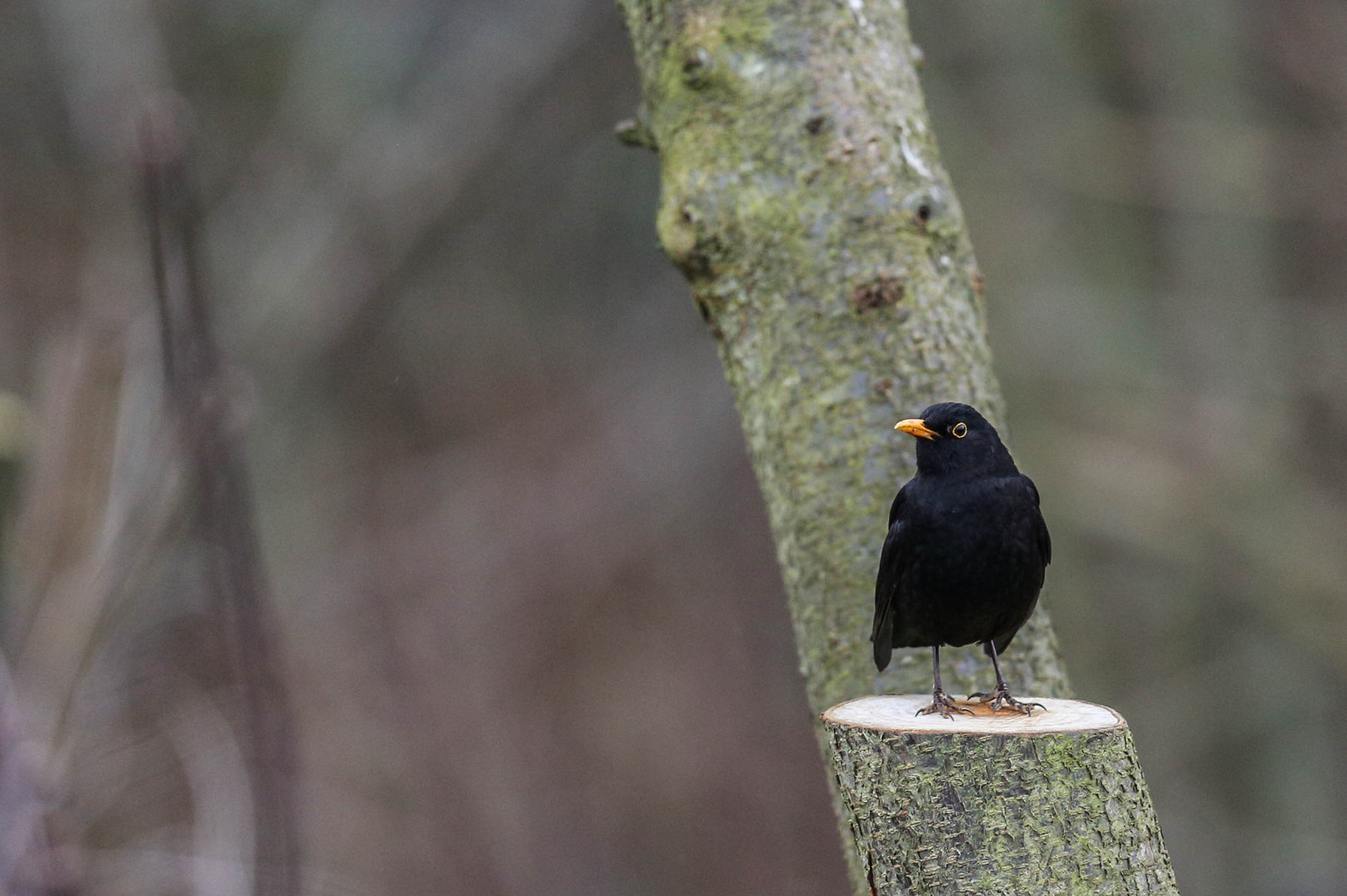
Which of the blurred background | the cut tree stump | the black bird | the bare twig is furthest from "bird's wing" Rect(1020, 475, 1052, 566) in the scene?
the blurred background

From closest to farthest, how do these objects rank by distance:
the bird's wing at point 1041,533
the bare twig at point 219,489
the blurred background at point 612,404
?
1. the bare twig at point 219,489
2. the bird's wing at point 1041,533
3. the blurred background at point 612,404

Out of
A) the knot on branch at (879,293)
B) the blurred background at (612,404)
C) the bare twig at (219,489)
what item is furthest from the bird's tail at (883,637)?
the blurred background at (612,404)

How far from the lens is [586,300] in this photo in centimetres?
873

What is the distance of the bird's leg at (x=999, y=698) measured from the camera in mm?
2008

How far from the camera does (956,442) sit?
2.16 meters

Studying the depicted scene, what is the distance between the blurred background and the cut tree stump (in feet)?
17.1

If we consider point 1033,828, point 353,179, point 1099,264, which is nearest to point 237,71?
point 353,179

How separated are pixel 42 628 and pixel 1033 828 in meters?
1.62

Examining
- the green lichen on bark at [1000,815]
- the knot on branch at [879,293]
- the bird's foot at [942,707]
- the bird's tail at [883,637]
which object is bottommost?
the green lichen on bark at [1000,815]

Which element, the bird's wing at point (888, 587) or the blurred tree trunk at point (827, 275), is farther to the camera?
the blurred tree trunk at point (827, 275)

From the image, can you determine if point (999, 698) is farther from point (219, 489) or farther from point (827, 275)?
point (219, 489)

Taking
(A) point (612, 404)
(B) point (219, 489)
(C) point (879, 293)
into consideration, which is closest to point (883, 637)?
(C) point (879, 293)

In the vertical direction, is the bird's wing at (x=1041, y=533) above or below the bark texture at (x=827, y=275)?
below

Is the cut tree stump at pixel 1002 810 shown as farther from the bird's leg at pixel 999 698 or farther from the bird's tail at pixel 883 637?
the bird's tail at pixel 883 637
